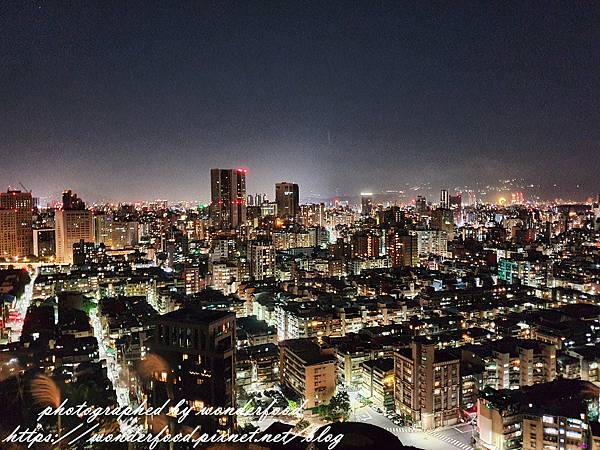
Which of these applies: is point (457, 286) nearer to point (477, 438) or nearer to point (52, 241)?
point (477, 438)

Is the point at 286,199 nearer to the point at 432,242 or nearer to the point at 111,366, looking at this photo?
the point at 432,242

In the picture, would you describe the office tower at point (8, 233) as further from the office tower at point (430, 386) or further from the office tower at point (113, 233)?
the office tower at point (430, 386)

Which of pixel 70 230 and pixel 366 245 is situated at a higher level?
pixel 70 230

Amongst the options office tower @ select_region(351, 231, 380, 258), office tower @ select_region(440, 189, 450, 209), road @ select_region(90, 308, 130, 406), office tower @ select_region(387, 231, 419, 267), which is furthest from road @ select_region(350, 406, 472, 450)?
office tower @ select_region(440, 189, 450, 209)

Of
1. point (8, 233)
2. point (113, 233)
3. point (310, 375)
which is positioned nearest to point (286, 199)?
point (113, 233)

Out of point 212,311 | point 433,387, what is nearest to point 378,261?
point 433,387

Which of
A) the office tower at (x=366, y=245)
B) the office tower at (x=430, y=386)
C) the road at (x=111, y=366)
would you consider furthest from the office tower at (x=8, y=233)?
the office tower at (x=430, y=386)

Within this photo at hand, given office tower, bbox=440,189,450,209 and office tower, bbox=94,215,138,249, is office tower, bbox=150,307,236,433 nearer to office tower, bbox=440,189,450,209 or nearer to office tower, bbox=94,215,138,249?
office tower, bbox=94,215,138,249
